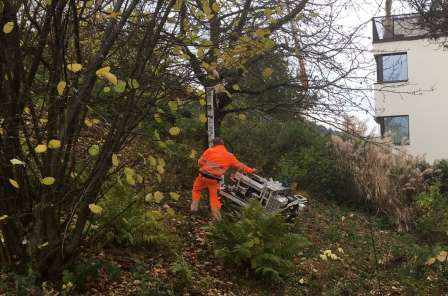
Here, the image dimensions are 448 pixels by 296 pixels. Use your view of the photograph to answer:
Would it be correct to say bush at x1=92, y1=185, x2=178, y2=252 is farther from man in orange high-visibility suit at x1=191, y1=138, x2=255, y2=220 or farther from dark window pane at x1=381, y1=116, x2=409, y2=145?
dark window pane at x1=381, y1=116, x2=409, y2=145

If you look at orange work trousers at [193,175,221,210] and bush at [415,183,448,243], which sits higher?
orange work trousers at [193,175,221,210]

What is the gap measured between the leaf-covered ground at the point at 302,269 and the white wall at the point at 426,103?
13.3 metres

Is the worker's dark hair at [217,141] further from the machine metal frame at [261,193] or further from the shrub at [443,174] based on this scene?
the shrub at [443,174]

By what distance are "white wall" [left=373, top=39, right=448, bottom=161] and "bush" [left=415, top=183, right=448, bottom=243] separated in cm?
1029

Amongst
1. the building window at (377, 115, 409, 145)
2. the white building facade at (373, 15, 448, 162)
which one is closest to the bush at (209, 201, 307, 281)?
the white building facade at (373, 15, 448, 162)

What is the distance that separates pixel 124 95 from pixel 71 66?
1100 mm

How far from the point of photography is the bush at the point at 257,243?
319 inches

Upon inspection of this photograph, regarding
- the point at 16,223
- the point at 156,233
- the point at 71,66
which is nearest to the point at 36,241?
A: the point at 16,223

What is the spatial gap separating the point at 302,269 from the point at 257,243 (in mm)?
1441

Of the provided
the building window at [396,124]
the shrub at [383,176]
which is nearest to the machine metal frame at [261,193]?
the shrub at [383,176]

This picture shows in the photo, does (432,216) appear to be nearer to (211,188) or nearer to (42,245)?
(211,188)

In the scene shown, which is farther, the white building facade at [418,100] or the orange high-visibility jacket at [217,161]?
the white building facade at [418,100]

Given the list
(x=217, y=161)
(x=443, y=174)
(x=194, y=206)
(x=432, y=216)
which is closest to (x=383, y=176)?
(x=432, y=216)

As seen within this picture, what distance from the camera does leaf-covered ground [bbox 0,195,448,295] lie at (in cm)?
674
